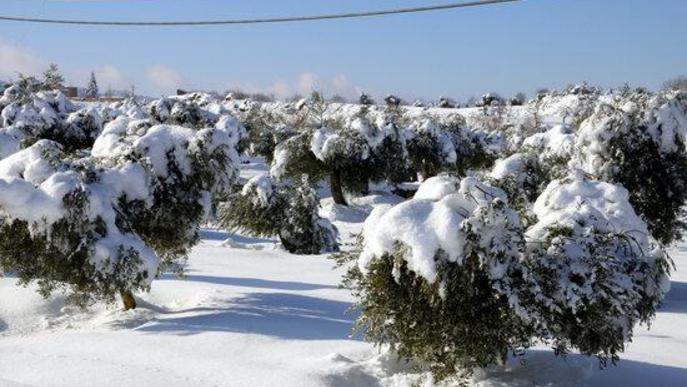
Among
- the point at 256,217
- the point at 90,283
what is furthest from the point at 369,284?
the point at 256,217

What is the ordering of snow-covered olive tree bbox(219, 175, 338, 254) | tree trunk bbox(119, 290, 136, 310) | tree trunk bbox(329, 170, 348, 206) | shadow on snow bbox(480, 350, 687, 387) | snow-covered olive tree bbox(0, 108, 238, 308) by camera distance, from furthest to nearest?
tree trunk bbox(329, 170, 348, 206)
snow-covered olive tree bbox(219, 175, 338, 254)
tree trunk bbox(119, 290, 136, 310)
snow-covered olive tree bbox(0, 108, 238, 308)
shadow on snow bbox(480, 350, 687, 387)

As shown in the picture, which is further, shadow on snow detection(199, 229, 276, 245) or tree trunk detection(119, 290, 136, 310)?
shadow on snow detection(199, 229, 276, 245)

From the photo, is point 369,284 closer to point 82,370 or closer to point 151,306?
point 82,370

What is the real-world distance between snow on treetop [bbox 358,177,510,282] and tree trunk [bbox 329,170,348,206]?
2475cm

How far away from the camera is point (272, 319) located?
380 inches

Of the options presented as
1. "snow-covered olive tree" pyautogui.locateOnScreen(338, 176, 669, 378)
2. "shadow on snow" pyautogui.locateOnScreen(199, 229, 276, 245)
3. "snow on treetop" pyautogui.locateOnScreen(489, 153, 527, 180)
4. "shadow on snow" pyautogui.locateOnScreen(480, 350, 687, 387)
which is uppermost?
"snow on treetop" pyautogui.locateOnScreen(489, 153, 527, 180)

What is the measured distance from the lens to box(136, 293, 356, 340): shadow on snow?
8898mm

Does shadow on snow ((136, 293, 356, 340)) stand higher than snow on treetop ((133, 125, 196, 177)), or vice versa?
snow on treetop ((133, 125, 196, 177))

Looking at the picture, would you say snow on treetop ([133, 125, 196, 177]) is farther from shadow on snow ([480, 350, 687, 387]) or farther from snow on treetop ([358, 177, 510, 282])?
shadow on snow ([480, 350, 687, 387])

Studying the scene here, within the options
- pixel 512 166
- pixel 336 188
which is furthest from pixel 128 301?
pixel 336 188

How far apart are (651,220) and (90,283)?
34.3ft

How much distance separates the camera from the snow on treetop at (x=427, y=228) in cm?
602

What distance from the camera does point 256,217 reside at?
2116cm

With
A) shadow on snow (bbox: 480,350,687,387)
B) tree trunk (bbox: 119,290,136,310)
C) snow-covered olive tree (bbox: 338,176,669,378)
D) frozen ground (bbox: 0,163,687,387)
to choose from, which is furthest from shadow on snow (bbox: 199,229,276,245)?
snow-covered olive tree (bbox: 338,176,669,378)
